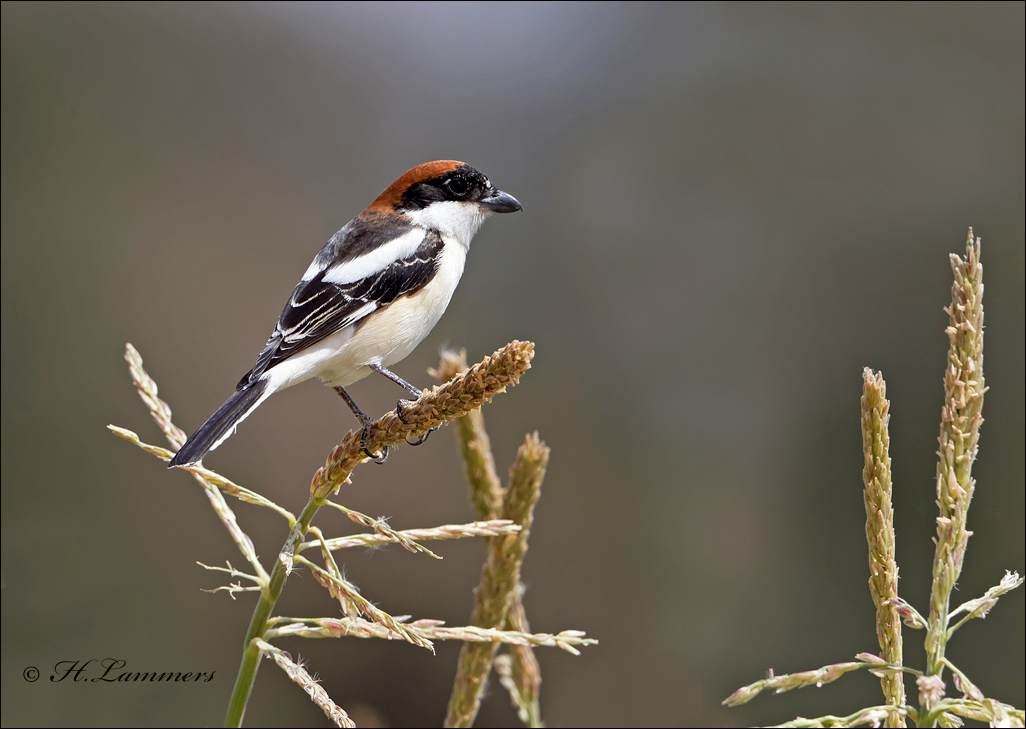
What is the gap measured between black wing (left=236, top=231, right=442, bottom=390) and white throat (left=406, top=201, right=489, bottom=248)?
0.13m

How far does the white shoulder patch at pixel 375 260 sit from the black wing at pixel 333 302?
1 centimetres

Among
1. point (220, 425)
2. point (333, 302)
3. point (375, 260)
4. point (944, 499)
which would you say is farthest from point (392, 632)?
point (375, 260)

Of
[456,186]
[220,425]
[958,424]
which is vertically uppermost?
[456,186]

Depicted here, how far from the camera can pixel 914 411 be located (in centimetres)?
509

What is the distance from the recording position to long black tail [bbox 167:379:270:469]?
3.75 ft

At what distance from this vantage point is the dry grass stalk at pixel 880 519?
78cm

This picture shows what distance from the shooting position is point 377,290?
218 cm

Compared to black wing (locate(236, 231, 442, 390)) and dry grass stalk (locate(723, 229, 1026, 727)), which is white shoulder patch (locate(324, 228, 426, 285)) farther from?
dry grass stalk (locate(723, 229, 1026, 727))

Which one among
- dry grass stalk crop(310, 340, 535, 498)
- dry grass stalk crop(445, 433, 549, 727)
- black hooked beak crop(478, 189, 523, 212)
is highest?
black hooked beak crop(478, 189, 523, 212)

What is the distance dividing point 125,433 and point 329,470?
28cm

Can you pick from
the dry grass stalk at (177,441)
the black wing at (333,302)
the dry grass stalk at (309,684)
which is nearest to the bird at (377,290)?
the black wing at (333,302)

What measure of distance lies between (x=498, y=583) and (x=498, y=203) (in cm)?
170

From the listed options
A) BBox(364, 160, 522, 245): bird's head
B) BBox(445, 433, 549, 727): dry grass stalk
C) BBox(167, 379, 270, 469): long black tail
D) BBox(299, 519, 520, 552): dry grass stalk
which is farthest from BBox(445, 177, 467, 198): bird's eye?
BBox(299, 519, 520, 552): dry grass stalk

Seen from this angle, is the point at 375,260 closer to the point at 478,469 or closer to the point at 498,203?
the point at 498,203
